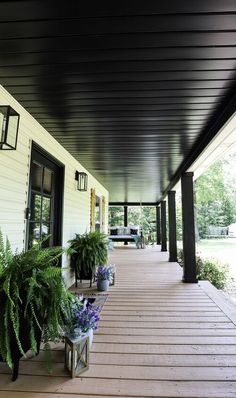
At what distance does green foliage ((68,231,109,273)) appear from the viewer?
159 inches

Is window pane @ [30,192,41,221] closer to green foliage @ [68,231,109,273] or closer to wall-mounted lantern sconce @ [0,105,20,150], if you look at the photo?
wall-mounted lantern sconce @ [0,105,20,150]

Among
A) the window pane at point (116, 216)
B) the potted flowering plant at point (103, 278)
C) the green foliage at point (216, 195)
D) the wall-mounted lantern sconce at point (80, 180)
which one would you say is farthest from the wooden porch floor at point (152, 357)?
the window pane at point (116, 216)

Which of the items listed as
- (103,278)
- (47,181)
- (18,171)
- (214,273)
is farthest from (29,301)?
(214,273)

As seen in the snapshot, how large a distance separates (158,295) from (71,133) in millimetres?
2644

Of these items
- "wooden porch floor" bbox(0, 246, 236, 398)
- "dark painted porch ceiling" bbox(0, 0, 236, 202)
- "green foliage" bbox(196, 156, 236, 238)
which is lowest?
"wooden porch floor" bbox(0, 246, 236, 398)

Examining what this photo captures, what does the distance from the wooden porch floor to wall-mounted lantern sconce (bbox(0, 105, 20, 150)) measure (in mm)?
1736

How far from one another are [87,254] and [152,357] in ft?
7.41

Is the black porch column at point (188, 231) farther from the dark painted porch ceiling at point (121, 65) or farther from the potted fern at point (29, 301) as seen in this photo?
the potted fern at point (29, 301)

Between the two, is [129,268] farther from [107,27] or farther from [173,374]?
[107,27]

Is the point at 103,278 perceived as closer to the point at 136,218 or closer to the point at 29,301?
the point at 29,301

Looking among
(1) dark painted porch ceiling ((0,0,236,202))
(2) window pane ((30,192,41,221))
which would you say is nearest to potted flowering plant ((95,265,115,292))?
(2) window pane ((30,192,41,221))

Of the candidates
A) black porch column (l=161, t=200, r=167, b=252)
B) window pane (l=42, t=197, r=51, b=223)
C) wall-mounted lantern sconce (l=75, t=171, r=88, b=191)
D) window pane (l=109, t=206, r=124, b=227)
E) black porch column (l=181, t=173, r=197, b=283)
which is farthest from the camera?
window pane (l=109, t=206, r=124, b=227)

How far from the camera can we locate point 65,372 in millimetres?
1772

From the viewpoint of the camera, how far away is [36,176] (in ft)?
9.99
